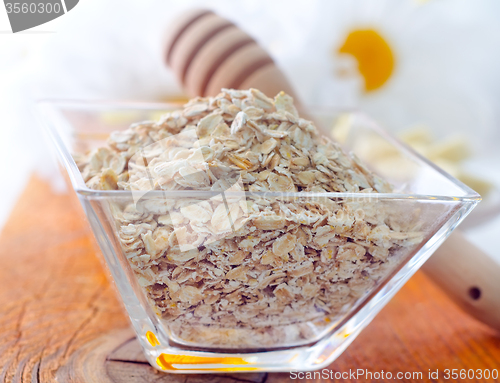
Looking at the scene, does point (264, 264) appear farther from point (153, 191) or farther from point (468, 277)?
point (468, 277)

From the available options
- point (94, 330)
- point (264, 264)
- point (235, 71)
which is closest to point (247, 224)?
point (264, 264)

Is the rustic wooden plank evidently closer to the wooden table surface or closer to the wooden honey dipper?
the wooden table surface

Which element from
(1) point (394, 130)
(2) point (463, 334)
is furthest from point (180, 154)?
(1) point (394, 130)

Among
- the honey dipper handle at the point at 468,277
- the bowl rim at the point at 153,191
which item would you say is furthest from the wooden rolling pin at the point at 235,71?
the bowl rim at the point at 153,191

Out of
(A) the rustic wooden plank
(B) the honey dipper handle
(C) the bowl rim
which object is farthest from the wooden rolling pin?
(A) the rustic wooden plank

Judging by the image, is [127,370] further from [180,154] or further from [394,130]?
[394,130]
